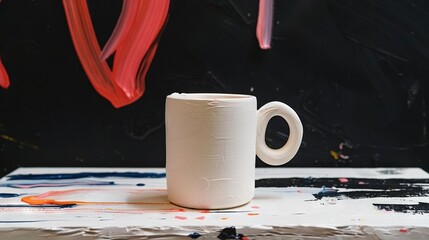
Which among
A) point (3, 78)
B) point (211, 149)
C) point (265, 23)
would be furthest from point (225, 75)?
point (3, 78)

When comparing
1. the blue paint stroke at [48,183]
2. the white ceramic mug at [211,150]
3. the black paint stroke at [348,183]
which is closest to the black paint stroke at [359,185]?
the black paint stroke at [348,183]

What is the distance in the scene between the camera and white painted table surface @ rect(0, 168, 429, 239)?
54 cm

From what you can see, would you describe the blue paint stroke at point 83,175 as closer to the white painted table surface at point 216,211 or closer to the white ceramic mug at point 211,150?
the white painted table surface at point 216,211

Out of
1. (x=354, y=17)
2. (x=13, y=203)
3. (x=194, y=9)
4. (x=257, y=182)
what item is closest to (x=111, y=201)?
(x=13, y=203)

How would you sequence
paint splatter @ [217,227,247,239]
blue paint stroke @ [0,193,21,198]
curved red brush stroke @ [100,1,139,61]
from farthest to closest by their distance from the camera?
curved red brush stroke @ [100,1,139,61] < blue paint stroke @ [0,193,21,198] < paint splatter @ [217,227,247,239]

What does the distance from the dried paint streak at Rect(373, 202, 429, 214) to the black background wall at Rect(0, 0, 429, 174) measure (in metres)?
0.21

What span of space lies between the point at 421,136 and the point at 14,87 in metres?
0.69

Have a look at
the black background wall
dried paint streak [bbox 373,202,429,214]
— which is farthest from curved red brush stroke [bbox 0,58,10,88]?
dried paint streak [bbox 373,202,429,214]

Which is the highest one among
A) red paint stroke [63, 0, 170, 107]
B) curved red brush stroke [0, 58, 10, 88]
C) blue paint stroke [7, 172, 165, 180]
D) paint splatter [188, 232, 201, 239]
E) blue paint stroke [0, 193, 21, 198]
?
red paint stroke [63, 0, 170, 107]

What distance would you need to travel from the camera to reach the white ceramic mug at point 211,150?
581 millimetres

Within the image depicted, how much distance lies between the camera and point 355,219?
57 centimetres

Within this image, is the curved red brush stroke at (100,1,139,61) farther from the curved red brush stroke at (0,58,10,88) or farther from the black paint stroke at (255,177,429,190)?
the black paint stroke at (255,177,429,190)

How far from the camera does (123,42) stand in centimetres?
79

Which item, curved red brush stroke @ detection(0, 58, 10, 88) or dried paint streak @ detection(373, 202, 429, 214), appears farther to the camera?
curved red brush stroke @ detection(0, 58, 10, 88)
